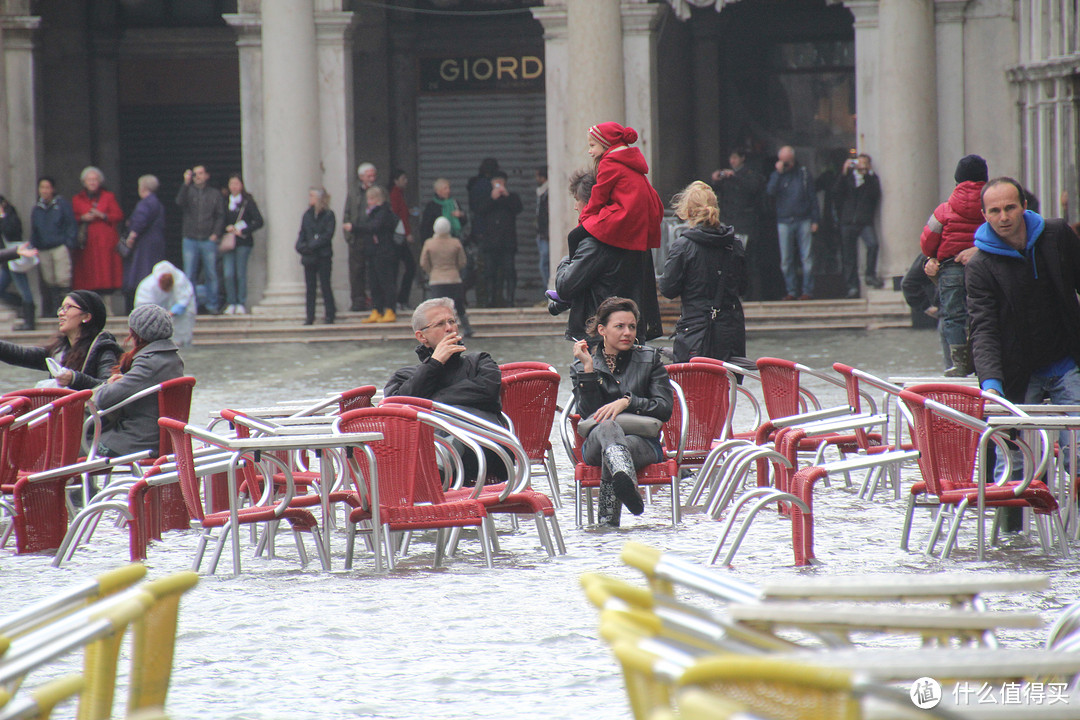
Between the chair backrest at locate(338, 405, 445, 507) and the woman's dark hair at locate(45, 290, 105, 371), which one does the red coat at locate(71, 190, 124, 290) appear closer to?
the woman's dark hair at locate(45, 290, 105, 371)

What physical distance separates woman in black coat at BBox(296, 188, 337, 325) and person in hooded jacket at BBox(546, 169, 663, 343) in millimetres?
10077

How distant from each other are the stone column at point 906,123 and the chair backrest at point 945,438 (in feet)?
39.9

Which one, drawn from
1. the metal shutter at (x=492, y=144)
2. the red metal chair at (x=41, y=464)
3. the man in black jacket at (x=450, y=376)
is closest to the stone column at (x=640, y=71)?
the metal shutter at (x=492, y=144)

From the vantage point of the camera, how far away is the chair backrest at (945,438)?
6.10 meters

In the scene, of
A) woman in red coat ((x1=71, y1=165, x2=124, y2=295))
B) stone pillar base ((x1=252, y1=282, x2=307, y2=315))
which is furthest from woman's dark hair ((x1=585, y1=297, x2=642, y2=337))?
woman in red coat ((x1=71, y1=165, x2=124, y2=295))

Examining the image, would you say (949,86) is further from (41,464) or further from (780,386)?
(41,464)

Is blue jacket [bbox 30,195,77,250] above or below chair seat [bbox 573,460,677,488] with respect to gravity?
above

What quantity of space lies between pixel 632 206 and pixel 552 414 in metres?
1.51

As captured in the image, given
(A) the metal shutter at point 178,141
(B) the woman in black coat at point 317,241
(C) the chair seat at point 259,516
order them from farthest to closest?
(A) the metal shutter at point 178,141 < (B) the woman in black coat at point 317,241 < (C) the chair seat at point 259,516

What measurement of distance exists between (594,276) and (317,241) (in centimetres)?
1039

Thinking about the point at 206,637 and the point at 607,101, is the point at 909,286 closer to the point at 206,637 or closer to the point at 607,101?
Result: the point at 607,101

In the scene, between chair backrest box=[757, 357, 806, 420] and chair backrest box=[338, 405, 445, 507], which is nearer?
chair backrest box=[338, 405, 445, 507]

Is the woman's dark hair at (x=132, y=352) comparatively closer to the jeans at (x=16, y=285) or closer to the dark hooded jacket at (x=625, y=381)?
the dark hooded jacket at (x=625, y=381)

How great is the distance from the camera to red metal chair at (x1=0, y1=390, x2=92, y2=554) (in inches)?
275
